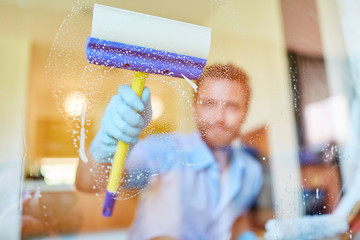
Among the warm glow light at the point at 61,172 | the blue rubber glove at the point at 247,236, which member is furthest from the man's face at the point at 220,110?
the blue rubber glove at the point at 247,236

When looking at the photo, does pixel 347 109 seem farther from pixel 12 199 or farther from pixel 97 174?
pixel 12 199

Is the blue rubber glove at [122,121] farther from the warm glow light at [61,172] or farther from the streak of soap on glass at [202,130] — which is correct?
the warm glow light at [61,172]

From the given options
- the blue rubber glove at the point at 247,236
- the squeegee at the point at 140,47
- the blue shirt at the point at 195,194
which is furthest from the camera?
the blue rubber glove at the point at 247,236

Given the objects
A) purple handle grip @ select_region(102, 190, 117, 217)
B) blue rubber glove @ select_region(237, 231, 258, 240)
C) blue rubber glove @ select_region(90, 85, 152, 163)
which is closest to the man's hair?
blue rubber glove @ select_region(90, 85, 152, 163)

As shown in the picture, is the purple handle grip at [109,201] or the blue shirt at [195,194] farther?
the blue shirt at [195,194]

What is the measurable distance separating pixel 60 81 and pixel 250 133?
397 mm

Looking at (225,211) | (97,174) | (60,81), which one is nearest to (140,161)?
(97,174)

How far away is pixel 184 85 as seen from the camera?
0.51 m

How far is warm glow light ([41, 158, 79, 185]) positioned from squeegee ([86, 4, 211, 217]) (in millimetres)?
175

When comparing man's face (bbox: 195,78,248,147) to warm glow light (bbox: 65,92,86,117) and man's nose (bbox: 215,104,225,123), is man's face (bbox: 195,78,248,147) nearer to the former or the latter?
man's nose (bbox: 215,104,225,123)

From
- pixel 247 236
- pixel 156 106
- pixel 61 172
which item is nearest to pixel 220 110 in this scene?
pixel 156 106

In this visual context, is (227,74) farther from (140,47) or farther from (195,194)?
(195,194)

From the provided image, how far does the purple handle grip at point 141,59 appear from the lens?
445 mm

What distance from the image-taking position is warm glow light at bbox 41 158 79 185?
0.65 m
